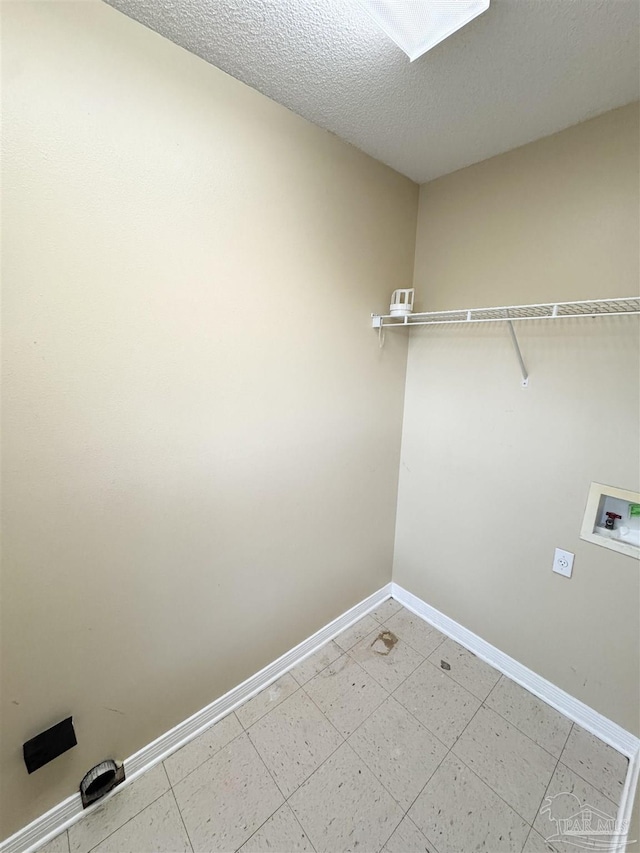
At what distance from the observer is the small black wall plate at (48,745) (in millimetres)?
1030

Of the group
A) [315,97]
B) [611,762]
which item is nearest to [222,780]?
[611,762]

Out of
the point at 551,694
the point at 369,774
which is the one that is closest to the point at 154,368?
the point at 369,774

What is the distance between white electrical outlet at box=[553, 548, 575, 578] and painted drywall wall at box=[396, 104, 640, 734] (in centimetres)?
3

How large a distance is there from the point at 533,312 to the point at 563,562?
3.51 ft

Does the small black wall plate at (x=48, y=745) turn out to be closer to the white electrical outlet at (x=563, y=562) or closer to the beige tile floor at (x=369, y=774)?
the beige tile floor at (x=369, y=774)

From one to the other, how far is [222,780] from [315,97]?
2.48 meters

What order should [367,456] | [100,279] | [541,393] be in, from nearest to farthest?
Answer: [100,279], [541,393], [367,456]

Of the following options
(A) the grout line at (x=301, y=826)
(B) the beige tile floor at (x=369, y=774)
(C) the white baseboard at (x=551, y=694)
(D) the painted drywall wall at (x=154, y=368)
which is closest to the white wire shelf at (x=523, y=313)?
(D) the painted drywall wall at (x=154, y=368)

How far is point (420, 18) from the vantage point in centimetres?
90

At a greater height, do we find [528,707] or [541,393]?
[541,393]

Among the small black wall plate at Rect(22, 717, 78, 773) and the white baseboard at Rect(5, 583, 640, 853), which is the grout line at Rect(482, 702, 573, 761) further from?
the small black wall plate at Rect(22, 717, 78, 773)

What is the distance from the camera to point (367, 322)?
1.74m

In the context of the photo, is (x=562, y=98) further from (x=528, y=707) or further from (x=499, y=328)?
(x=528, y=707)

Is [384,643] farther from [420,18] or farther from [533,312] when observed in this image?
[420,18]
